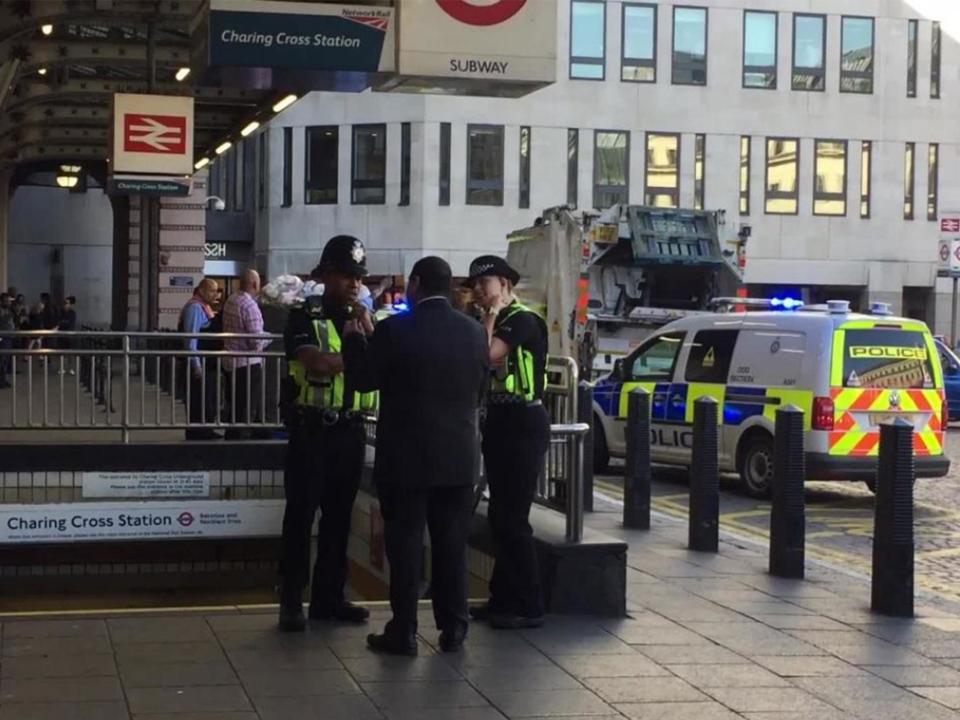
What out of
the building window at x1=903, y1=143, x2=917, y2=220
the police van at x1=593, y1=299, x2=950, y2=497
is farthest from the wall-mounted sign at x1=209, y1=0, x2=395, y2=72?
the building window at x1=903, y1=143, x2=917, y2=220

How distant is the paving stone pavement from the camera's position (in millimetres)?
6348

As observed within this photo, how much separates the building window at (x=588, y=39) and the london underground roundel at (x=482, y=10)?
30758mm

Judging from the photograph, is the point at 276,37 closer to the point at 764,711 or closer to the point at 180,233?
the point at 764,711

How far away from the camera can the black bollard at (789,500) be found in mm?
10469

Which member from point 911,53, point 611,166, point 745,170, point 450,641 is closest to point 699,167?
point 745,170

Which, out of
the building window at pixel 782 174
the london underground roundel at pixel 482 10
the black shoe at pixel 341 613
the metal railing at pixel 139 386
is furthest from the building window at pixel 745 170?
the black shoe at pixel 341 613

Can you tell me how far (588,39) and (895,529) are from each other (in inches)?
1428

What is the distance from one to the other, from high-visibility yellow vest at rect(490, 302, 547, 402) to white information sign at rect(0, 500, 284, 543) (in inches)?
260

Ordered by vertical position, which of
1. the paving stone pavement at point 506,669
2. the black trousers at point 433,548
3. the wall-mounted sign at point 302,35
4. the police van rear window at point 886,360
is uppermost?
the wall-mounted sign at point 302,35

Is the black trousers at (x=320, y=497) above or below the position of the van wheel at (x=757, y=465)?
above

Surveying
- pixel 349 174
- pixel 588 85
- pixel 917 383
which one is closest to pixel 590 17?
pixel 588 85

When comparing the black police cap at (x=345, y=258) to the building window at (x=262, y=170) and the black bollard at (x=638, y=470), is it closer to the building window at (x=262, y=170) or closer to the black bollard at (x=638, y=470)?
the black bollard at (x=638, y=470)

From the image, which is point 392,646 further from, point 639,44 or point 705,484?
point 639,44

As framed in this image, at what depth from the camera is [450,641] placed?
7.35m
